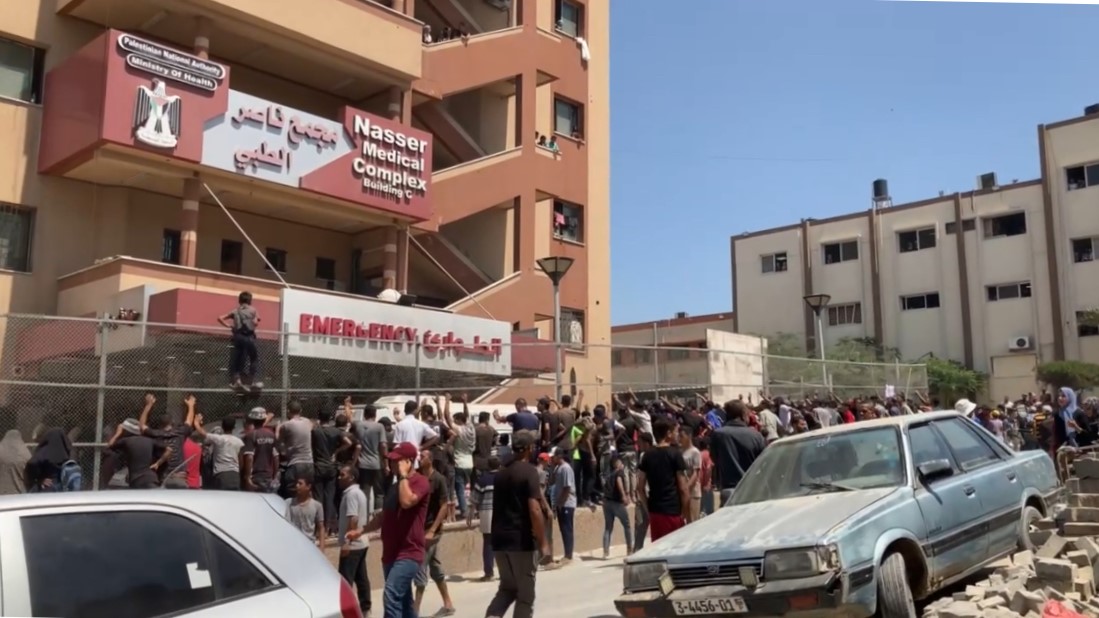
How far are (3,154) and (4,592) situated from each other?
17.4m

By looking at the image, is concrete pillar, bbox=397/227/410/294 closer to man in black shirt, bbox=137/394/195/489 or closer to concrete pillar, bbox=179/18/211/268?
concrete pillar, bbox=179/18/211/268

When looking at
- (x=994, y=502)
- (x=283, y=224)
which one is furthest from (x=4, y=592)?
(x=283, y=224)

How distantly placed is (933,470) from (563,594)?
4.67m

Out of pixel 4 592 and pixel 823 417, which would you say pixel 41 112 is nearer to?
pixel 823 417

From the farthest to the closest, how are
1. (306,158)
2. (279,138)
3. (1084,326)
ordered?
(1084,326) < (306,158) < (279,138)

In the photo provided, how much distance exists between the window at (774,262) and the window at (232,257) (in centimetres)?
3506

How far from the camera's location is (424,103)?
2494cm

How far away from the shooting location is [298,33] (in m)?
20.3

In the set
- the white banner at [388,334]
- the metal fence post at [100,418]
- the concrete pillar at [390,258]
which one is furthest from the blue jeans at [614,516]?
the concrete pillar at [390,258]

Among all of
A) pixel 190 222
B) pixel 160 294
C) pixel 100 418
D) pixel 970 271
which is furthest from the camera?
pixel 970 271

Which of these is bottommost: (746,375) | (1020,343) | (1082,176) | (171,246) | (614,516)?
(614,516)

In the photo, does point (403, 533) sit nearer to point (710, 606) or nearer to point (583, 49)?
point (710, 606)

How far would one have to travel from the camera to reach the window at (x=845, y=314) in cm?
4828

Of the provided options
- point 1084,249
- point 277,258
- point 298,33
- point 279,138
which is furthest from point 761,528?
point 1084,249
